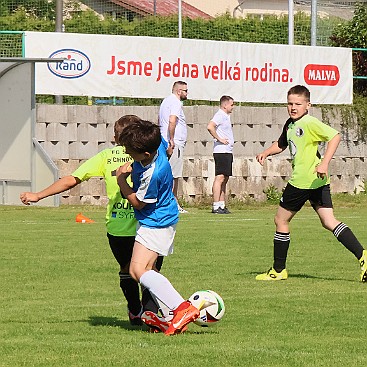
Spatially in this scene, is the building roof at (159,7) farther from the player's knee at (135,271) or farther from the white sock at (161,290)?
the white sock at (161,290)

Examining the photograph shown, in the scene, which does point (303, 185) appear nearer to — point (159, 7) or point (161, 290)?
point (161, 290)

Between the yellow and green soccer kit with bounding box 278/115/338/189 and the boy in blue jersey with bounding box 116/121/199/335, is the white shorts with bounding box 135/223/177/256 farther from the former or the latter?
the yellow and green soccer kit with bounding box 278/115/338/189

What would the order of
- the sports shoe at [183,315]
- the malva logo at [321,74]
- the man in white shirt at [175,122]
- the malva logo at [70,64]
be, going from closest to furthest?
the sports shoe at [183,315] < the man in white shirt at [175,122] < the malva logo at [70,64] < the malva logo at [321,74]

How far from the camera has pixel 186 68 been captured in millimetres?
24016

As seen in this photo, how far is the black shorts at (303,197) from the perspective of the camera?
11.6 meters

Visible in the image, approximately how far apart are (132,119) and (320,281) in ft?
12.1

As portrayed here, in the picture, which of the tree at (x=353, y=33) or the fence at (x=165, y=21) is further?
the fence at (x=165, y=21)

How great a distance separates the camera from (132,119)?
27.5 ft

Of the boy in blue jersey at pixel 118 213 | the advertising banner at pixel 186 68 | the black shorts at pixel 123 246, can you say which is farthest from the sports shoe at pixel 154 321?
the advertising banner at pixel 186 68

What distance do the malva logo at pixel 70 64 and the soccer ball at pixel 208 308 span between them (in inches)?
586

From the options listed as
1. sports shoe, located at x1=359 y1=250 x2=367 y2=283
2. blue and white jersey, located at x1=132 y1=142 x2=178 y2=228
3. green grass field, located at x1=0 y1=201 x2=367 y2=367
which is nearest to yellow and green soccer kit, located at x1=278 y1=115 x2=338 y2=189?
sports shoe, located at x1=359 y1=250 x2=367 y2=283

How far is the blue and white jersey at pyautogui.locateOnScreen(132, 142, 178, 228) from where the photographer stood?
316 inches

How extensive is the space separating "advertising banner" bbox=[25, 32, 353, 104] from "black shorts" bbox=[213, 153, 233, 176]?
9.05 ft

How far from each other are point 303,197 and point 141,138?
3992 mm
